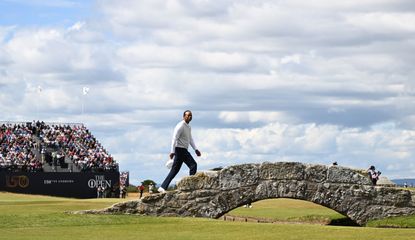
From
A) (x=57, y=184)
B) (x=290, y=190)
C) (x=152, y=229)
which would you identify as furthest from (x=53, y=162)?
(x=152, y=229)

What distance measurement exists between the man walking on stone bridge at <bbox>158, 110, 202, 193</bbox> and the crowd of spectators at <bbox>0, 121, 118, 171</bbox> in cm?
4630

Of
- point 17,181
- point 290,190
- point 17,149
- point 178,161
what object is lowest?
point 290,190

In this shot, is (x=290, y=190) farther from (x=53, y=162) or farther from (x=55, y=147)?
(x=55, y=147)

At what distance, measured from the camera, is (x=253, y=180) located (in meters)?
25.6

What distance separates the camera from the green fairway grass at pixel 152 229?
63.4 ft

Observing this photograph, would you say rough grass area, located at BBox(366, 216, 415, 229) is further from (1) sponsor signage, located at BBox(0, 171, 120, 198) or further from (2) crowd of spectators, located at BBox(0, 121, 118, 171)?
(2) crowd of spectators, located at BBox(0, 121, 118, 171)

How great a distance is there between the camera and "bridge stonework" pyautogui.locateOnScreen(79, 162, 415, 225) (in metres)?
25.5

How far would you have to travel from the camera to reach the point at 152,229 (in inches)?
838

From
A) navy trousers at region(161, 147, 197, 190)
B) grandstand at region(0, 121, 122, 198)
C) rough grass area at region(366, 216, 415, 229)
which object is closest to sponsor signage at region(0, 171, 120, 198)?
grandstand at region(0, 121, 122, 198)

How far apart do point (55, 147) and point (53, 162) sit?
2.85 m

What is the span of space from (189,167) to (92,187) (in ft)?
147

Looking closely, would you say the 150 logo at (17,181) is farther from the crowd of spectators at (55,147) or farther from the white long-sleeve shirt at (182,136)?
the white long-sleeve shirt at (182,136)

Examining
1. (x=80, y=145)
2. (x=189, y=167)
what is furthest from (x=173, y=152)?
(x=80, y=145)

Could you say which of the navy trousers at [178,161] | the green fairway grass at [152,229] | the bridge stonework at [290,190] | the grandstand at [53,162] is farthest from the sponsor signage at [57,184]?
the green fairway grass at [152,229]
